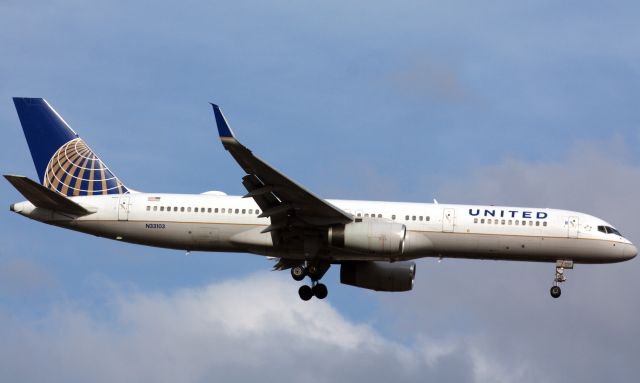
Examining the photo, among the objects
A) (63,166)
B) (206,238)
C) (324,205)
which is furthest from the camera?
(63,166)

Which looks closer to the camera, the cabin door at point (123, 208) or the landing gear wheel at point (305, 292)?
the cabin door at point (123, 208)

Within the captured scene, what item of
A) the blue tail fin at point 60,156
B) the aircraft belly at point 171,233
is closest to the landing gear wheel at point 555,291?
the aircraft belly at point 171,233

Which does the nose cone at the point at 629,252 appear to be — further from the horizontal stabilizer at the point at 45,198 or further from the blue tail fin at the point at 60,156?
the horizontal stabilizer at the point at 45,198

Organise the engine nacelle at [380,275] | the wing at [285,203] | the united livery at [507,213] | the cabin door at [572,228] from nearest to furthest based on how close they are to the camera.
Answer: the wing at [285,203], the cabin door at [572,228], the united livery at [507,213], the engine nacelle at [380,275]

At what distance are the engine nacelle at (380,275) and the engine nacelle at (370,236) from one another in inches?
207

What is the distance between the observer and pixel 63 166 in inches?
2101

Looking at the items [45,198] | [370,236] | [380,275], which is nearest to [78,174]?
[45,198]

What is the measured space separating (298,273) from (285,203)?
4.03 metres

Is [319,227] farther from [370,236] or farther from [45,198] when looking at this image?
[45,198]

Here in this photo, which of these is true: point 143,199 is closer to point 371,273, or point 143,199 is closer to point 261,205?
point 261,205

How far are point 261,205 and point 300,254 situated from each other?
10.0ft

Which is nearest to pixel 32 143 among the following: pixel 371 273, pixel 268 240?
pixel 268 240

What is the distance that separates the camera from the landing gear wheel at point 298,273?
50.0 metres

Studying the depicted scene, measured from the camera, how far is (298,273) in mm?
49969
